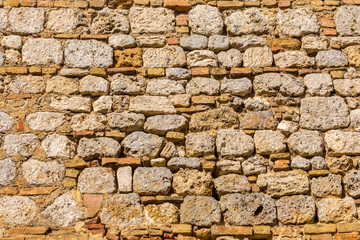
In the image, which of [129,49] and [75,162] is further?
[129,49]

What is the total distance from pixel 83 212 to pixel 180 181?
710 mm

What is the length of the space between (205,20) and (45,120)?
1.50 meters

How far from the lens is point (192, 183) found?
3227 millimetres

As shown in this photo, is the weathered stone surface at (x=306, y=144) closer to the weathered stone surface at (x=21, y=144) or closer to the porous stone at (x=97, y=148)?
the porous stone at (x=97, y=148)

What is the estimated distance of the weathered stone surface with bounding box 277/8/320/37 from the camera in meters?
3.71

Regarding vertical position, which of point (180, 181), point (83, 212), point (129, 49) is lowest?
point (83, 212)

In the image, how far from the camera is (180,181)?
3.23m

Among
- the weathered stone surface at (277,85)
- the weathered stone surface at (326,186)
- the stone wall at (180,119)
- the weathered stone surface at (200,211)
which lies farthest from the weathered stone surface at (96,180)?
the weathered stone surface at (326,186)

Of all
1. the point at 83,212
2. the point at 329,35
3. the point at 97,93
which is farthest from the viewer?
the point at 329,35

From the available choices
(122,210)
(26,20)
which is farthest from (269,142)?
(26,20)

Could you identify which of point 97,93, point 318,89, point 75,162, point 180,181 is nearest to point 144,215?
point 180,181

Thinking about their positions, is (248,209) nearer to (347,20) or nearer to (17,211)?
(17,211)

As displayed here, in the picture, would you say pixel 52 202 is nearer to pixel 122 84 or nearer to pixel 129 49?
pixel 122 84

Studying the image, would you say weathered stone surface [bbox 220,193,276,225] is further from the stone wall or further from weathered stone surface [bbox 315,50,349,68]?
weathered stone surface [bbox 315,50,349,68]
